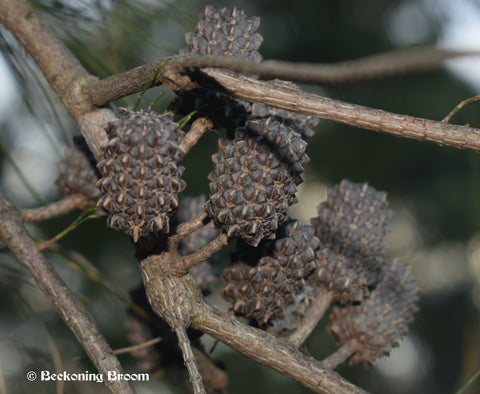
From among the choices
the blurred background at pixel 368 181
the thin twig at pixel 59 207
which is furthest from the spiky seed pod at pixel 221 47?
the blurred background at pixel 368 181

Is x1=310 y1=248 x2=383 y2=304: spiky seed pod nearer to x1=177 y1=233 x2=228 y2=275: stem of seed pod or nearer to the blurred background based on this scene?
x1=177 y1=233 x2=228 y2=275: stem of seed pod

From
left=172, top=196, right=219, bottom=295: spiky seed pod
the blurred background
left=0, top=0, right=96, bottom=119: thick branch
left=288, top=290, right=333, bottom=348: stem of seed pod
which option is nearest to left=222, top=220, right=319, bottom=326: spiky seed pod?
left=288, top=290, right=333, bottom=348: stem of seed pod

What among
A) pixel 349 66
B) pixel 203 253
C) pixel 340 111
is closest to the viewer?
pixel 349 66

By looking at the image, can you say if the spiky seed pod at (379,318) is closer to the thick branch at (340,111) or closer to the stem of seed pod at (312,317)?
the stem of seed pod at (312,317)

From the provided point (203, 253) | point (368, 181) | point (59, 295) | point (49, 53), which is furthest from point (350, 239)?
point (368, 181)

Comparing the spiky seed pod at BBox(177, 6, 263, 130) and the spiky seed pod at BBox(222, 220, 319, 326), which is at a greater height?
the spiky seed pod at BBox(177, 6, 263, 130)

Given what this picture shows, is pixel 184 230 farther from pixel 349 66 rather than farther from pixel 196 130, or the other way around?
pixel 349 66
